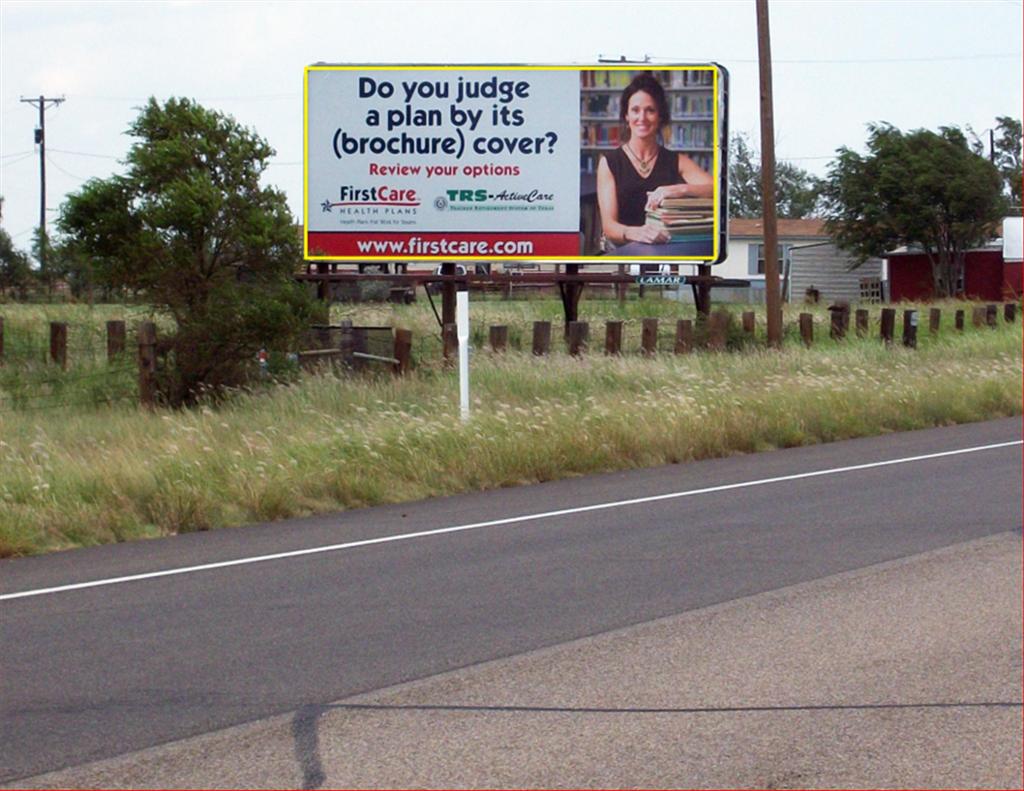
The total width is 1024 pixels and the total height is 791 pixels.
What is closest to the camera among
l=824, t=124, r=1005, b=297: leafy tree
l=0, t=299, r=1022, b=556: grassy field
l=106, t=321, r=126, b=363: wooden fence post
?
l=0, t=299, r=1022, b=556: grassy field

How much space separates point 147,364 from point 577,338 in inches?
337

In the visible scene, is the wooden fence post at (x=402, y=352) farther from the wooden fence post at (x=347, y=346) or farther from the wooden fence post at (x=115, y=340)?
the wooden fence post at (x=115, y=340)

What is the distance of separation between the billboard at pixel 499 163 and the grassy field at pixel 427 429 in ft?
13.7

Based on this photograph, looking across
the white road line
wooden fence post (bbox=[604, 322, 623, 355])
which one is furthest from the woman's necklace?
the white road line

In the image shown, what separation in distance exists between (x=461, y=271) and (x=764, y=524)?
1779cm

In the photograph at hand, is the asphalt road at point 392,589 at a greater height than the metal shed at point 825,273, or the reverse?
the metal shed at point 825,273

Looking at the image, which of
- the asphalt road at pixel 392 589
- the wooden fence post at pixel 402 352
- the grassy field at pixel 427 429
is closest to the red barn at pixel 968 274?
the grassy field at pixel 427 429

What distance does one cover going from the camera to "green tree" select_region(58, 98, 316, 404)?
18.6 m

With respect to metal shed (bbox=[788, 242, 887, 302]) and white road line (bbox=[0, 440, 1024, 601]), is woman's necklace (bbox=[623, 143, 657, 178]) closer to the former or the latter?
white road line (bbox=[0, 440, 1024, 601])

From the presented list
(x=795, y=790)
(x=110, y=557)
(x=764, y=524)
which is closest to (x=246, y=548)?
(x=110, y=557)

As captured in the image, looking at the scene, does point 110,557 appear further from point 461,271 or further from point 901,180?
point 901,180

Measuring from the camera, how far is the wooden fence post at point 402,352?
21.0 metres

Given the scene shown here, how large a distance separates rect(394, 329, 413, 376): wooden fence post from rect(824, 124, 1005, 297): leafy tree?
40.0m

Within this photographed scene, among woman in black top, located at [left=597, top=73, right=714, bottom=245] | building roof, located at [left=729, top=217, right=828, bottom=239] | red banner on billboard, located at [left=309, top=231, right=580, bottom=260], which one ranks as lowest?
red banner on billboard, located at [left=309, top=231, right=580, bottom=260]
